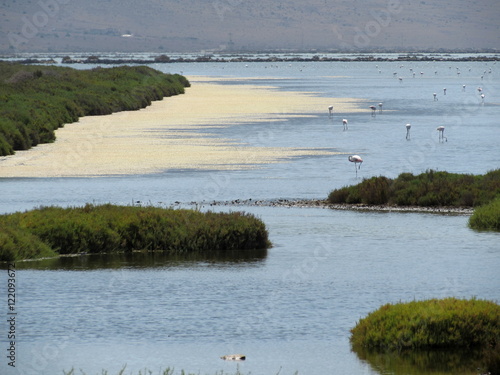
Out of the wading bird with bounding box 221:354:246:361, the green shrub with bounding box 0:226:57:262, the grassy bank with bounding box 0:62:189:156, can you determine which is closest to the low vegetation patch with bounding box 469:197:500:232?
the green shrub with bounding box 0:226:57:262

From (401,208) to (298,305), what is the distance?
42.6 feet

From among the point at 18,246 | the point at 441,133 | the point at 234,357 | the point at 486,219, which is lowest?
the point at 234,357

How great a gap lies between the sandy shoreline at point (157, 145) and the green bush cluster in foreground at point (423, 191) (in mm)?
10239

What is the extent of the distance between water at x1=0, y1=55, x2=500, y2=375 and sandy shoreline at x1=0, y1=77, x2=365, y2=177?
12.0 ft

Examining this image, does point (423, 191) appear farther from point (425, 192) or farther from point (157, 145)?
point (157, 145)

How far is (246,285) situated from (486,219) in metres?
9.13

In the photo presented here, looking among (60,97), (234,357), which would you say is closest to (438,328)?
(234,357)

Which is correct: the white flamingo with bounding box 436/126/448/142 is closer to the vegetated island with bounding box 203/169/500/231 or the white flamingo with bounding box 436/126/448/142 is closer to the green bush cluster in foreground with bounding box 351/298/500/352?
the vegetated island with bounding box 203/169/500/231

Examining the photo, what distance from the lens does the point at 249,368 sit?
45.9 ft

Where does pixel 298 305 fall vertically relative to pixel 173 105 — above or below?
below

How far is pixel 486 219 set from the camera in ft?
87.4

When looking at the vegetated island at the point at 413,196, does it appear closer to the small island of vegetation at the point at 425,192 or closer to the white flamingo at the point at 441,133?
the small island of vegetation at the point at 425,192

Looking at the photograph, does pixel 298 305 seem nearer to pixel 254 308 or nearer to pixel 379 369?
pixel 254 308

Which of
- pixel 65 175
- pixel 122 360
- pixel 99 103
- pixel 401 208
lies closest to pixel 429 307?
pixel 122 360
